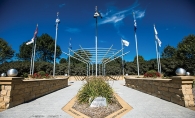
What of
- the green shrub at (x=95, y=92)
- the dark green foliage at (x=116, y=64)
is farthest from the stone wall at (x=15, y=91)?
the dark green foliage at (x=116, y=64)

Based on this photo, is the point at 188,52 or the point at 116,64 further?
the point at 116,64

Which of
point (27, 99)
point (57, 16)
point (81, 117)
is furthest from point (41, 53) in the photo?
point (81, 117)

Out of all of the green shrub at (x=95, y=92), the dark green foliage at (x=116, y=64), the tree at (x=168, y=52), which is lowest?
the green shrub at (x=95, y=92)

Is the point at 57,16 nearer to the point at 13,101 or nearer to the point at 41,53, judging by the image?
the point at 13,101

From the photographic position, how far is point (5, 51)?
28.5 meters

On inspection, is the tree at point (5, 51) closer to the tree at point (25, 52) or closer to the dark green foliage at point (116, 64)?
the dark green foliage at point (116, 64)

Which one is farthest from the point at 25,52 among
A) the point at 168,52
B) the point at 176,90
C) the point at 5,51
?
the point at 168,52

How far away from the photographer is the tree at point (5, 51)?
27766mm

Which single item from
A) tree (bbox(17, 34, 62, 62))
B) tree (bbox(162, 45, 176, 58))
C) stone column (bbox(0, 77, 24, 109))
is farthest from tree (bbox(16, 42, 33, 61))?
tree (bbox(162, 45, 176, 58))

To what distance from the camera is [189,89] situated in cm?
416

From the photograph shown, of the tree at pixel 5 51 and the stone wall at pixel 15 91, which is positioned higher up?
the tree at pixel 5 51

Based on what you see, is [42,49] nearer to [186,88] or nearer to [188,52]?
[188,52]

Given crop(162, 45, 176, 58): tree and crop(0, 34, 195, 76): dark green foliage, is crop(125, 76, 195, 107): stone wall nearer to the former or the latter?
crop(0, 34, 195, 76): dark green foliage

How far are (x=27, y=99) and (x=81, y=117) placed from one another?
314 centimetres
